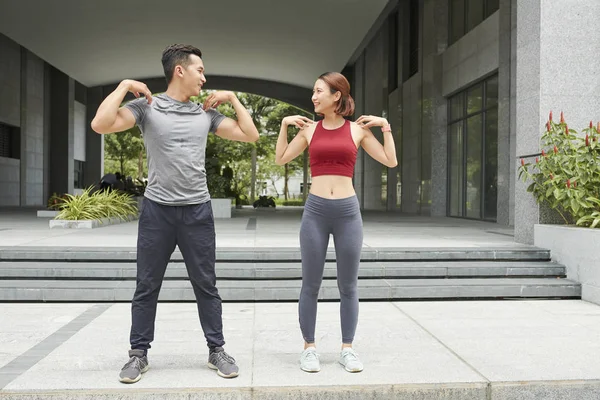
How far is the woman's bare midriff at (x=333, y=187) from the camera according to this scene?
388cm

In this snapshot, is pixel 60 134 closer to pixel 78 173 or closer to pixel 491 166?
pixel 78 173

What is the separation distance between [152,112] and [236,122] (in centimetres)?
54

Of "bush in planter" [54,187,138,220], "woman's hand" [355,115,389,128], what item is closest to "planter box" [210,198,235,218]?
"bush in planter" [54,187,138,220]

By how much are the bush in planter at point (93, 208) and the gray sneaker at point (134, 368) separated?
9.89 metres

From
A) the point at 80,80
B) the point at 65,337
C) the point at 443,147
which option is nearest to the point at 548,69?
the point at 65,337

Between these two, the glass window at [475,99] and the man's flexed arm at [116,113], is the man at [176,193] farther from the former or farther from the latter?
the glass window at [475,99]

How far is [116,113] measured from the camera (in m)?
3.58

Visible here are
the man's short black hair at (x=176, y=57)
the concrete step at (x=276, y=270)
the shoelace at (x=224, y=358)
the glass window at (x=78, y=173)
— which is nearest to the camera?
the man's short black hair at (x=176, y=57)

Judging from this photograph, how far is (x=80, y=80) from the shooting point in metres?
29.7

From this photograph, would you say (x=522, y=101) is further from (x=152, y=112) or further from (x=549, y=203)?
(x=152, y=112)

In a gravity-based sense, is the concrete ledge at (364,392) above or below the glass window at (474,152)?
below

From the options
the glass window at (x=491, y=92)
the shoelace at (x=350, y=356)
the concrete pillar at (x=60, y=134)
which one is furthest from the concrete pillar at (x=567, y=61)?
the concrete pillar at (x=60, y=134)

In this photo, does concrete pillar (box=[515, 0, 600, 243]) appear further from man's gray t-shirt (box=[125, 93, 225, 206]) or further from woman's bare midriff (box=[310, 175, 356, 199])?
man's gray t-shirt (box=[125, 93, 225, 206])

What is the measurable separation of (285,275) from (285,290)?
50 cm
